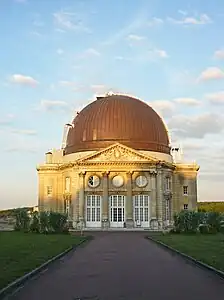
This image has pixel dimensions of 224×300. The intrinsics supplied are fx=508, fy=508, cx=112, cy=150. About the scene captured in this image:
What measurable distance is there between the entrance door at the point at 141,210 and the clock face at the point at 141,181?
69.8 inches

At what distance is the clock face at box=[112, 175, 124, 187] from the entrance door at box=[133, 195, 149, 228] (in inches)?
116

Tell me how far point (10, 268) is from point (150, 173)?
56917 mm

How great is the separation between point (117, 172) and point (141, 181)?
12.6 ft

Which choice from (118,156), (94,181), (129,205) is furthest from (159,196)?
(94,181)

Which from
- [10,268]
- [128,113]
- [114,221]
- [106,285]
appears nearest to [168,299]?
[106,285]

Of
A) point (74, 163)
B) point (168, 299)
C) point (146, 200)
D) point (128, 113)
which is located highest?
point (128, 113)

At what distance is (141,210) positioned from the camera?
74.9m

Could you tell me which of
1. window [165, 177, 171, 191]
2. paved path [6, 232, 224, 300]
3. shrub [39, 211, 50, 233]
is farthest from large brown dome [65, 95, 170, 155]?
paved path [6, 232, 224, 300]

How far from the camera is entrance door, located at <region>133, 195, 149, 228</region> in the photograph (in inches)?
2923

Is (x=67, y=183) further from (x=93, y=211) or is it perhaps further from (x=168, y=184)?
(x=168, y=184)

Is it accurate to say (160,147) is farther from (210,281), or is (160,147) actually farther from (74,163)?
(210,281)

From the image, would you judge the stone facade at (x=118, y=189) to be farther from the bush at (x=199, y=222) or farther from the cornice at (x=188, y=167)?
the bush at (x=199, y=222)

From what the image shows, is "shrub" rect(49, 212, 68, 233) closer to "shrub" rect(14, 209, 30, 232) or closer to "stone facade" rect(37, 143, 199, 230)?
"shrub" rect(14, 209, 30, 232)

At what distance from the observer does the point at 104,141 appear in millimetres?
78750
